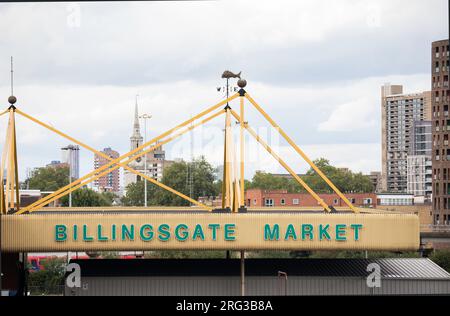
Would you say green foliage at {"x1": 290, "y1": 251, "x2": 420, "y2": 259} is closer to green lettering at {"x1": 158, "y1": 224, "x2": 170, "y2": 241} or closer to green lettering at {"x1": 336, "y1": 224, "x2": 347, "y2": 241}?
green lettering at {"x1": 336, "y1": 224, "x2": 347, "y2": 241}

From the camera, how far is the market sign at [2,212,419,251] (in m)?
31.3

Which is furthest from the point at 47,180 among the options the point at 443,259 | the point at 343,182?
the point at 443,259

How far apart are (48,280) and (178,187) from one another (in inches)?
2655

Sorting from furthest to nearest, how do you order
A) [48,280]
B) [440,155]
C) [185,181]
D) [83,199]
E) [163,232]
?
1. [185,181]
2. [83,199]
3. [440,155]
4. [48,280]
5. [163,232]

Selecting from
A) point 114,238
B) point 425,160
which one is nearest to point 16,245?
point 114,238

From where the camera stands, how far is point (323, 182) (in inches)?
4321

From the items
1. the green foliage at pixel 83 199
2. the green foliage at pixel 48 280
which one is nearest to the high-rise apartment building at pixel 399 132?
the green foliage at pixel 83 199

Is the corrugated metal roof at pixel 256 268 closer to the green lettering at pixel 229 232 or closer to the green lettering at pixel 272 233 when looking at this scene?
the green lettering at pixel 229 232

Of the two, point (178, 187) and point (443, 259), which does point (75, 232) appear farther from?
point (178, 187)

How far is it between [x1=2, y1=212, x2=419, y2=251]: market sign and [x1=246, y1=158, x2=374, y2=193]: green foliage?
73.7 metres

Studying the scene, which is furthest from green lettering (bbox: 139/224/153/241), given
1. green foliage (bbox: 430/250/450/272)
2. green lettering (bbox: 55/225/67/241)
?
green foliage (bbox: 430/250/450/272)

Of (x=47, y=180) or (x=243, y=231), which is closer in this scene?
(x=243, y=231)

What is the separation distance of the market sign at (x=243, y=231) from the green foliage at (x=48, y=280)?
8.15 meters
